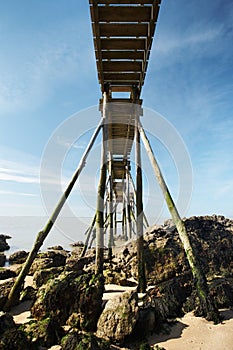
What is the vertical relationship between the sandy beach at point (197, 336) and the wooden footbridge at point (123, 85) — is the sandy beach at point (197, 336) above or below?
below

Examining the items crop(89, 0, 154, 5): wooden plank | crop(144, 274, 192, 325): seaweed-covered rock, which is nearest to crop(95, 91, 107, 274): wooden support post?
crop(144, 274, 192, 325): seaweed-covered rock

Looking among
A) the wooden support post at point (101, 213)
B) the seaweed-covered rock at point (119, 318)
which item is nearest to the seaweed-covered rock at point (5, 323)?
the seaweed-covered rock at point (119, 318)

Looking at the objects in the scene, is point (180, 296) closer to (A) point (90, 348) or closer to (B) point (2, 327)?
(A) point (90, 348)

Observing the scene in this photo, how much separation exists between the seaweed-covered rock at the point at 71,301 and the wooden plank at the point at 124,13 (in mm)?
5319

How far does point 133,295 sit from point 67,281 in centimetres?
126

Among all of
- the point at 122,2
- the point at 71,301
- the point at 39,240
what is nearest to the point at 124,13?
the point at 122,2

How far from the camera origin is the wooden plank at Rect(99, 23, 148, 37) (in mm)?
5184

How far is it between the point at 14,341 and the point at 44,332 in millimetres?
502

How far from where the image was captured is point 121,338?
3.46m

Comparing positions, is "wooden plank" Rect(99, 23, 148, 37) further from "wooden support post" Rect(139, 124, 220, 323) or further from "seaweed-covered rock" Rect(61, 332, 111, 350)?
"seaweed-covered rock" Rect(61, 332, 111, 350)

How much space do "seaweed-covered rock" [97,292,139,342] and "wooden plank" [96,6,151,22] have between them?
5425mm

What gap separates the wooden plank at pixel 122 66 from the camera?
20.6 feet

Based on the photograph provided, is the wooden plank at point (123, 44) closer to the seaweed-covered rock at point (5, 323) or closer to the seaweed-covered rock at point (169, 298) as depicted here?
the seaweed-covered rock at point (169, 298)

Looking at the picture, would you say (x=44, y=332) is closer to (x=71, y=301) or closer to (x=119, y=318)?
(x=71, y=301)
